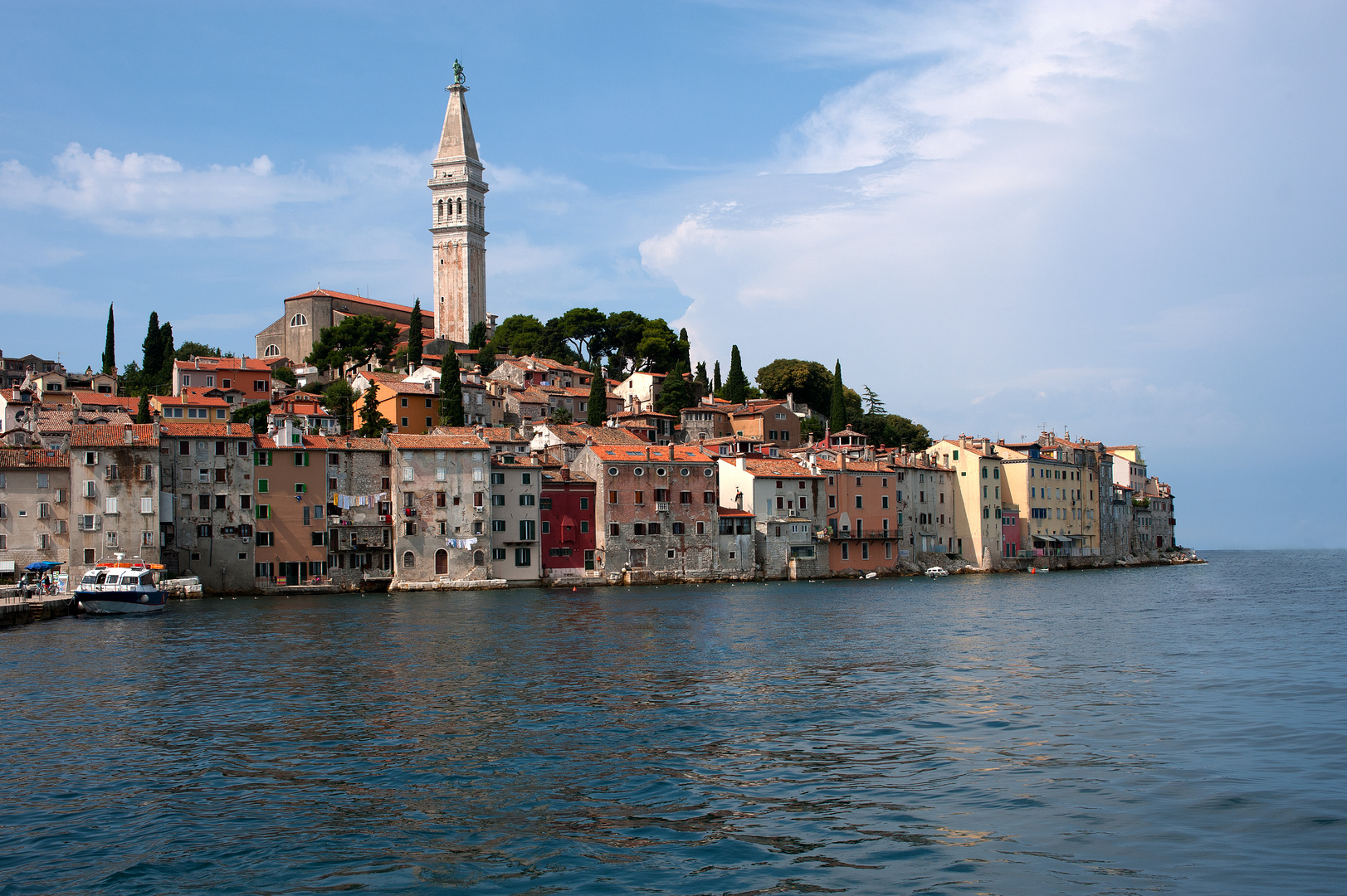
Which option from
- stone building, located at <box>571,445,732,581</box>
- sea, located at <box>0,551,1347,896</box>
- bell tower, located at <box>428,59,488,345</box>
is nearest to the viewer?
sea, located at <box>0,551,1347,896</box>

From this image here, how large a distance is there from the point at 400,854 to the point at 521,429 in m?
65.5

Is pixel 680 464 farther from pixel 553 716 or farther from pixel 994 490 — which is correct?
pixel 553 716

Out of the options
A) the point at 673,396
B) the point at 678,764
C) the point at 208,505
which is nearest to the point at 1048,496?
the point at 673,396

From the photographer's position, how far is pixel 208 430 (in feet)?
190

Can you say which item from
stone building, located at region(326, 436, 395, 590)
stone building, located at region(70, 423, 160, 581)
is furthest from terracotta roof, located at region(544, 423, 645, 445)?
stone building, located at region(70, 423, 160, 581)

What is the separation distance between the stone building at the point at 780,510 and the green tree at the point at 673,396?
1587 cm

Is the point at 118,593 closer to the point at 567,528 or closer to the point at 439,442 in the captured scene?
the point at 439,442

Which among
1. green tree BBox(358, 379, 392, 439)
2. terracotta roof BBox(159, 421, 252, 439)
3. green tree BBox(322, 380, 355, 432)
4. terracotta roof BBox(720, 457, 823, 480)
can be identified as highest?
green tree BBox(322, 380, 355, 432)

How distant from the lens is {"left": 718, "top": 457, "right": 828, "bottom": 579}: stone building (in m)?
68.1

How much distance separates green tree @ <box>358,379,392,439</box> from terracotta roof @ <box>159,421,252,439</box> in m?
11.6

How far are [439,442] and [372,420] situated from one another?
40.2ft

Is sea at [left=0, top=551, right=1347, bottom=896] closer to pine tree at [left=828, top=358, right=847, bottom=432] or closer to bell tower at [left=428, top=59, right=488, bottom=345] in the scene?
pine tree at [left=828, top=358, right=847, bottom=432]

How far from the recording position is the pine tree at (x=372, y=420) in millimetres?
71125

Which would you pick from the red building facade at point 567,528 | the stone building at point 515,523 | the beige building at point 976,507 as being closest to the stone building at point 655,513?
the red building facade at point 567,528
